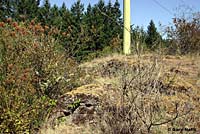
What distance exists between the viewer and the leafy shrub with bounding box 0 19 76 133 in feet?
20.4

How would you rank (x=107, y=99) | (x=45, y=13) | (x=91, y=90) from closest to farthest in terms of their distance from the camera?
(x=107, y=99)
(x=91, y=90)
(x=45, y=13)

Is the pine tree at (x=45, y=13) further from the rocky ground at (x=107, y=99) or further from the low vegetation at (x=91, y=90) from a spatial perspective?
the rocky ground at (x=107, y=99)

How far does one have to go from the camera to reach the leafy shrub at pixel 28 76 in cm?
620

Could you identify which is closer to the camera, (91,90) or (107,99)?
(107,99)

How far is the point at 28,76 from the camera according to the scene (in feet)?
23.0

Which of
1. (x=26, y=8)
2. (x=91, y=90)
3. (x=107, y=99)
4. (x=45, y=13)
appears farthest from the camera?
(x=26, y=8)

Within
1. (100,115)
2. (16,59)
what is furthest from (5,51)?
(100,115)

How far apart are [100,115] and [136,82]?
0.88 metres

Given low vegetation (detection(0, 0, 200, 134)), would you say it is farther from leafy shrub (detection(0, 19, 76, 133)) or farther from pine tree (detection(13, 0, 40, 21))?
pine tree (detection(13, 0, 40, 21))

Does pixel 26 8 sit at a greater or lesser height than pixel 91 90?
greater

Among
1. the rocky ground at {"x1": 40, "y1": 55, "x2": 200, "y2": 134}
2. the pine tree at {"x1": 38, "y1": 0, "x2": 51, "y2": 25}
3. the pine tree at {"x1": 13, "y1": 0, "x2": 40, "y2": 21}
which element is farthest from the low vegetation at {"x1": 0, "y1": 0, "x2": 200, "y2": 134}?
the pine tree at {"x1": 13, "y1": 0, "x2": 40, "y2": 21}

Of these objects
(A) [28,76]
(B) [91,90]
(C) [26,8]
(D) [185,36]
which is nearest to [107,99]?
(B) [91,90]

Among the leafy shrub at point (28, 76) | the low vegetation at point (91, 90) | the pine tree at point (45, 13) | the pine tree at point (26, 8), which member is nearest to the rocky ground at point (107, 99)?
the low vegetation at point (91, 90)

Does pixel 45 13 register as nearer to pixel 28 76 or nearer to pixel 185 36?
pixel 185 36
